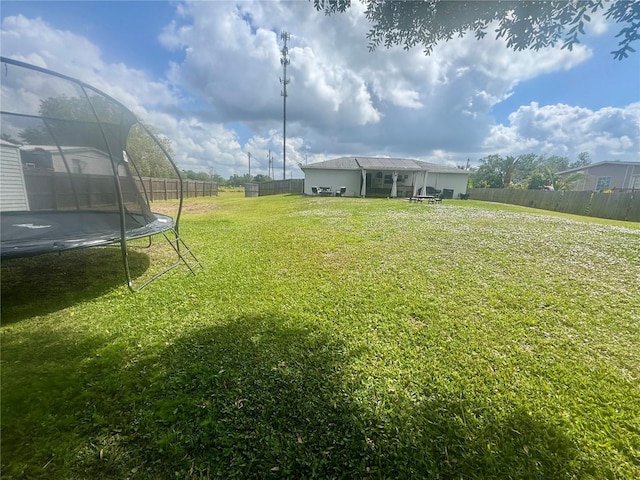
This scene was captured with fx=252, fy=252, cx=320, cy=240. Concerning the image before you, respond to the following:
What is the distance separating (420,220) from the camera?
8.85 metres

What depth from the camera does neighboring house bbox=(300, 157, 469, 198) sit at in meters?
21.2

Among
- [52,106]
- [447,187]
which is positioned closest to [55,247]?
[52,106]

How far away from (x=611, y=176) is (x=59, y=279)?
38439mm

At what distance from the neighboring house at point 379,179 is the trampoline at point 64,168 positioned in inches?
696

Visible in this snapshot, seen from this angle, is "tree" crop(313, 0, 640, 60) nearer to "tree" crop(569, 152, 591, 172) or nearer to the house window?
the house window

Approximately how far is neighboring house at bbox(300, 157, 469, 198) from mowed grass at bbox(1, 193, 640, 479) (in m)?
17.5

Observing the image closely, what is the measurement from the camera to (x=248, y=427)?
5.81 ft

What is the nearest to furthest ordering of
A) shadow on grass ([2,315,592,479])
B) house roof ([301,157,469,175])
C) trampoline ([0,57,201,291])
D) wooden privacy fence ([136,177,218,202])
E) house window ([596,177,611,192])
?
1. shadow on grass ([2,315,592,479])
2. trampoline ([0,57,201,291])
3. wooden privacy fence ([136,177,218,202])
4. house roof ([301,157,469,175])
5. house window ([596,177,611,192])

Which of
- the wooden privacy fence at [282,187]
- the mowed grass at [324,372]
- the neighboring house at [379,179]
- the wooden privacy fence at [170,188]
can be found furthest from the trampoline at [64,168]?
the wooden privacy fence at [282,187]

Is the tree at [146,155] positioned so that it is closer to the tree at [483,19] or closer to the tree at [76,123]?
the tree at [76,123]

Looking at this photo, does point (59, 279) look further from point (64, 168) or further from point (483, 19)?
point (483, 19)

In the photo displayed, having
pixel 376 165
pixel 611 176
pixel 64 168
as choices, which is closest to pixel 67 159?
pixel 64 168

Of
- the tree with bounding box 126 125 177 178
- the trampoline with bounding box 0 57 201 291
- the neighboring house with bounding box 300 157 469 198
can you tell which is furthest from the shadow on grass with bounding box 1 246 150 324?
the tree with bounding box 126 125 177 178

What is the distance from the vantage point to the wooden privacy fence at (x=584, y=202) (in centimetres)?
1234
